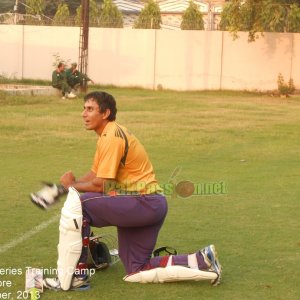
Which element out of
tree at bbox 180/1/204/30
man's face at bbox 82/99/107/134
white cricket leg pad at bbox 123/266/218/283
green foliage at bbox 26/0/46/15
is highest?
green foliage at bbox 26/0/46/15

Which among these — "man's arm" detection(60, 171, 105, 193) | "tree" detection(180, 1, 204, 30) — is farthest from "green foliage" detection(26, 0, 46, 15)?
"man's arm" detection(60, 171, 105, 193)

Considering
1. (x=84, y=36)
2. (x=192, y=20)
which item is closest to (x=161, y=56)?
(x=192, y=20)

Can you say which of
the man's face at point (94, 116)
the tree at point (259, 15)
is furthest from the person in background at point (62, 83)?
the man's face at point (94, 116)

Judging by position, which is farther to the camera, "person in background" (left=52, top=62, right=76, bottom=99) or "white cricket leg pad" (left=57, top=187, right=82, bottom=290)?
"person in background" (left=52, top=62, right=76, bottom=99)

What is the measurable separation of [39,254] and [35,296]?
1.37 meters

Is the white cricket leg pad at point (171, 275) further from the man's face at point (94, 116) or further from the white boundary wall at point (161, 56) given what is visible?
the white boundary wall at point (161, 56)

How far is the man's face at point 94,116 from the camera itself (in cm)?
647

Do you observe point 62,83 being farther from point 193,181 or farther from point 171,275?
point 171,275

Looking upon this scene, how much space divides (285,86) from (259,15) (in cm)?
293

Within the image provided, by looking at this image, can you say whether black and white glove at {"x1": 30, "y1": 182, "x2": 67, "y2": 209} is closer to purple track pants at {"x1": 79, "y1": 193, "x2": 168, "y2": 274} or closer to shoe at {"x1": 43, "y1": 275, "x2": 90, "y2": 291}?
purple track pants at {"x1": 79, "y1": 193, "x2": 168, "y2": 274}

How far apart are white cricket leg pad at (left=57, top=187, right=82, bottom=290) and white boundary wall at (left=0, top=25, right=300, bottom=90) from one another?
1109 inches

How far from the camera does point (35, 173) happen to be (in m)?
12.1

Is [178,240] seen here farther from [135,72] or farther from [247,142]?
[135,72]

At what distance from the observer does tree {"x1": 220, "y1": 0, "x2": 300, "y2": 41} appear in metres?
30.8
